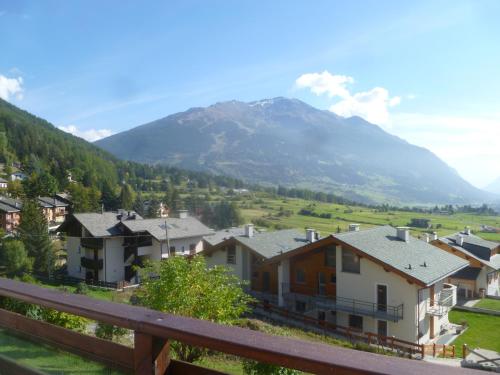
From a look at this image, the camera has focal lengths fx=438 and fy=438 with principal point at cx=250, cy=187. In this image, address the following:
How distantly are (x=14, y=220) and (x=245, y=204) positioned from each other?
214 ft

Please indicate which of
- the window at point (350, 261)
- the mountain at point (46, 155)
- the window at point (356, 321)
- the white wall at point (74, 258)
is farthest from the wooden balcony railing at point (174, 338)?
the mountain at point (46, 155)

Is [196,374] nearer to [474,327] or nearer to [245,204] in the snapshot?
[474,327]

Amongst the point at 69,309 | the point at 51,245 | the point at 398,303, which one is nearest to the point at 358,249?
the point at 398,303

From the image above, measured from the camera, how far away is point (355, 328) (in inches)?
1060

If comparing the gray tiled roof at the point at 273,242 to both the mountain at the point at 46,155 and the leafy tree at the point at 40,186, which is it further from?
the mountain at the point at 46,155

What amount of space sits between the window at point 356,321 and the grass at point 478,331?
5.44m

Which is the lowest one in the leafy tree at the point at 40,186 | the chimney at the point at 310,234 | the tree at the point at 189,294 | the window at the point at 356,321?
the window at the point at 356,321

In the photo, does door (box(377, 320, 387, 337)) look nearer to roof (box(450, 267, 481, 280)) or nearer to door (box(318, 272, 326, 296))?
door (box(318, 272, 326, 296))

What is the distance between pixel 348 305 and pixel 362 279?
1.83 m

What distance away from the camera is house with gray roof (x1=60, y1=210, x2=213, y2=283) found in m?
41.8

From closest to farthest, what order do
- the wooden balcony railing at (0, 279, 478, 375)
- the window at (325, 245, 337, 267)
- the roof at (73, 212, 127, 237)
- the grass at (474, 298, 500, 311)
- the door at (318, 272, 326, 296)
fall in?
the wooden balcony railing at (0, 279, 478, 375) → the window at (325, 245, 337, 267) → the door at (318, 272, 326, 296) → the grass at (474, 298, 500, 311) → the roof at (73, 212, 127, 237)

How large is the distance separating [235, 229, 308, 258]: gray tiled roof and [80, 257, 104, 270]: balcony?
631 inches

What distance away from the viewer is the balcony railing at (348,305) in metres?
25.4

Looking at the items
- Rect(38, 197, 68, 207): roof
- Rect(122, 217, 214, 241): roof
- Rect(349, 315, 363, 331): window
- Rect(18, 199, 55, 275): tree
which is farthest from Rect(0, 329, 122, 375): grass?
Rect(38, 197, 68, 207): roof
